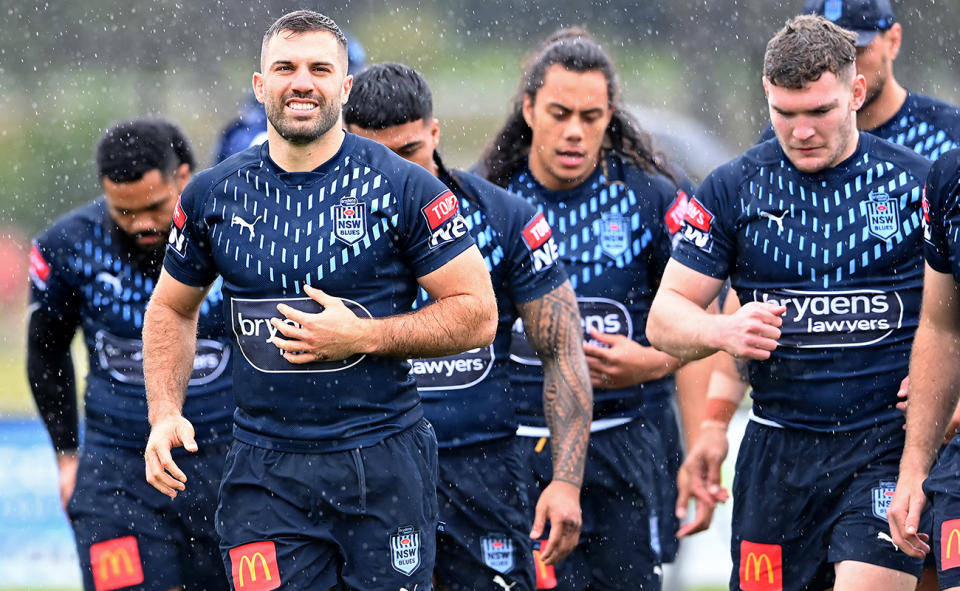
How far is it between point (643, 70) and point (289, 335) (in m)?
13.7

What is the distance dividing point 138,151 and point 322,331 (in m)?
2.06

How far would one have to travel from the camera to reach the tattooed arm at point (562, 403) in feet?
17.5

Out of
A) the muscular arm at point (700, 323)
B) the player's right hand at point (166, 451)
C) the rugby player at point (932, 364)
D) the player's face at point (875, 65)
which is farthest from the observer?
the player's face at point (875, 65)

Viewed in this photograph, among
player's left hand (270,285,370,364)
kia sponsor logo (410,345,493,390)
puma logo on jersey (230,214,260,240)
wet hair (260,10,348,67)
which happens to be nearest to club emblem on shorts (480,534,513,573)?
kia sponsor logo (410,345,493,390)

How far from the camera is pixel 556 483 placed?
5395 millimetres

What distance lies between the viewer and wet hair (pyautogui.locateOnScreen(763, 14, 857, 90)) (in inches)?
193

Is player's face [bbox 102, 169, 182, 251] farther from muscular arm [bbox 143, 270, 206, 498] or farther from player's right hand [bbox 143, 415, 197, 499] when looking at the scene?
player's right hand [bbox 143, 415, 197, 499]

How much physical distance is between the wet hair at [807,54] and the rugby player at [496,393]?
1.02 metres

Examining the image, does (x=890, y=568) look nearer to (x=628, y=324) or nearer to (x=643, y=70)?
(x=628, y=324)

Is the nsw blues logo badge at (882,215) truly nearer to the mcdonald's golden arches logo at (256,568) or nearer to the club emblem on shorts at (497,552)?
the club emblem on shorts at (497,552)

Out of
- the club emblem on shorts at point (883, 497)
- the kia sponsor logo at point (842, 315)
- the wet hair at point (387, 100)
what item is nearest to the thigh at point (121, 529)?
the wet hair at point (387, 100)

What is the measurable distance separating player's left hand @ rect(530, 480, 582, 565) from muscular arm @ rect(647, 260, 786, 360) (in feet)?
2.12

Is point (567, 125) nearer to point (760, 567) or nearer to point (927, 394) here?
→ point (760, 567)

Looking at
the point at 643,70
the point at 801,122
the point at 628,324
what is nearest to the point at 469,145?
the point at 643,70
